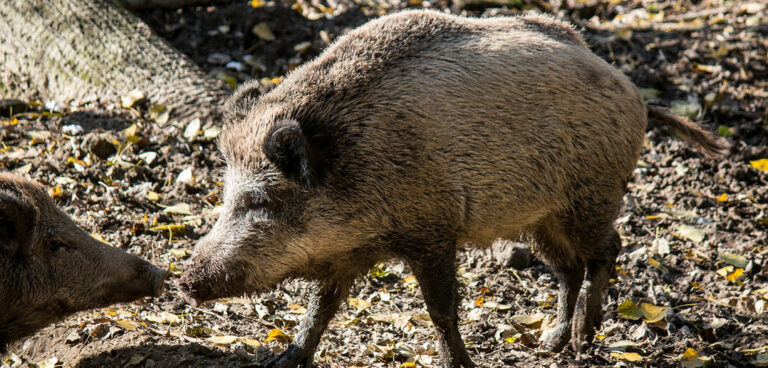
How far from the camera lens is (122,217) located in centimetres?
512

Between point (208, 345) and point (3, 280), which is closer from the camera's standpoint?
point (3, 280)

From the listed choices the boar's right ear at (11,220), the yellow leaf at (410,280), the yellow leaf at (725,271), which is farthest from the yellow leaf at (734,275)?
the boar's right ear at (11,220)

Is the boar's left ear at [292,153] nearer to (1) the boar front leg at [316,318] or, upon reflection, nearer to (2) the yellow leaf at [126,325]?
(1) the boar front leg at [316,318]

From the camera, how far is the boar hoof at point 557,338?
4590mm

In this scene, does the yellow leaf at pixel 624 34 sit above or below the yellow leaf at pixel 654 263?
above

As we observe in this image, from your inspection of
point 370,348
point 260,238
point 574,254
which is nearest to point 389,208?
point 260,238

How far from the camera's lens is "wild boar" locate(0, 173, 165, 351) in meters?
3.73

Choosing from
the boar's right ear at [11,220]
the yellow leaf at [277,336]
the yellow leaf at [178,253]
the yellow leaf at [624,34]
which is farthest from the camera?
the yellow leaf at [624,34]

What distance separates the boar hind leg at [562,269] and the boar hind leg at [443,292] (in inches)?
34.9

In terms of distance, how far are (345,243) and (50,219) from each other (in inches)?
59.1

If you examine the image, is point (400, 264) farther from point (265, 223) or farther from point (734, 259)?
point (734, 259)

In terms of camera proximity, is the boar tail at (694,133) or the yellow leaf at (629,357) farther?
the boar tail at (694,133)

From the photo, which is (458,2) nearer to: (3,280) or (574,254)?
(574,254)

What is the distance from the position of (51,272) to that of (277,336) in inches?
48.8
